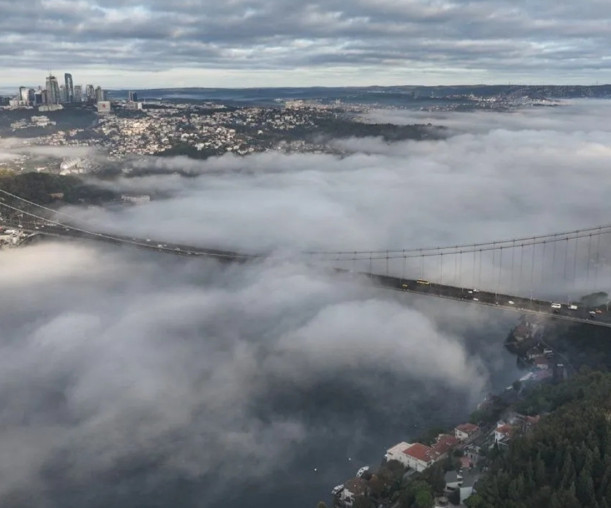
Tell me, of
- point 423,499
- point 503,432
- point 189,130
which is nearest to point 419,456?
point 503,432

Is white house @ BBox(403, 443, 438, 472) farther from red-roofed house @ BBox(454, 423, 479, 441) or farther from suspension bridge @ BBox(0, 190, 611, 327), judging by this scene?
suspension bridge @ BBox(0, 190, 611, 327)

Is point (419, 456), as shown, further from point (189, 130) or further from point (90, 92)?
point (90, 92)

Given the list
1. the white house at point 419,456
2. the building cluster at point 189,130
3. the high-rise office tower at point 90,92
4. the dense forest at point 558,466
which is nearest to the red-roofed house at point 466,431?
the white house at point 419,456

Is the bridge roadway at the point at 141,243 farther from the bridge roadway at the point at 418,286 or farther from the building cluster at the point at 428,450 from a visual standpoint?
the building cluster at the point at 428,450

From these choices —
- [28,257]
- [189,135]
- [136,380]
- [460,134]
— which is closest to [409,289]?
[136,380]

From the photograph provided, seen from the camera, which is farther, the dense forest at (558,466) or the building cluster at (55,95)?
the building cluster at (55,95)

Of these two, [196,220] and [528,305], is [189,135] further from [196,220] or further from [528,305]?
[528,305]
